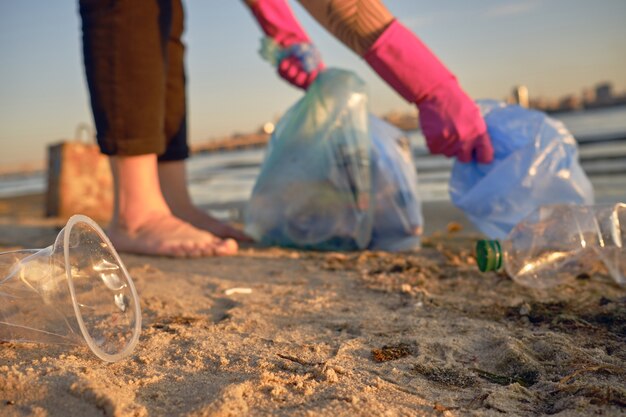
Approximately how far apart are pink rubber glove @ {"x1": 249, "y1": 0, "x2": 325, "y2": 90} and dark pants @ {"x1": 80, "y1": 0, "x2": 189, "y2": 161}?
1.49ft

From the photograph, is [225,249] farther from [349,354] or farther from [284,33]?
[349,354]

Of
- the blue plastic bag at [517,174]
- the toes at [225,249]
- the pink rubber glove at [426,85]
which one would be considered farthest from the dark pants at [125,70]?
the blue plastic bag at [517,174]

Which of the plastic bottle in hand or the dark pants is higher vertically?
the dark pants

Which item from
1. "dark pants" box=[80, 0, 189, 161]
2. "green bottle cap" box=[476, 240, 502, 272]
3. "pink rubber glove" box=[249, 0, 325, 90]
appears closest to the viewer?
"green bottle cap" box=[476, 240, 502, 272]

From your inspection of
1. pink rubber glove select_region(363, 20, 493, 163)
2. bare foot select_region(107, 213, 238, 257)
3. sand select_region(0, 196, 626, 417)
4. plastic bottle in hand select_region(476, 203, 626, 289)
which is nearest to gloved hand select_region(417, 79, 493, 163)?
pink rubber glove select_region(363, 20, 493, 163)

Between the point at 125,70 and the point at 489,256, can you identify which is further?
the point at 125,70

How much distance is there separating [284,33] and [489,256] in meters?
1.35

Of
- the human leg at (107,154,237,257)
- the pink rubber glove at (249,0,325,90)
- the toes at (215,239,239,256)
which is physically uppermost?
the pink rubber glove at (249,0,325,90)

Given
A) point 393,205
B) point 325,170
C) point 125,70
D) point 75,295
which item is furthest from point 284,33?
point 75,295

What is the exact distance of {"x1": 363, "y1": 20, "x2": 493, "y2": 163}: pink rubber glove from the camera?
5.70 feet

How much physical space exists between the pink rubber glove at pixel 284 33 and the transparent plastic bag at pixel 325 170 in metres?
0.14

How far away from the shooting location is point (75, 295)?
979 mm

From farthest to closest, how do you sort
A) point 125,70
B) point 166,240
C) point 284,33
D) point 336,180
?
point 284,33 < point 336,180 < point 166,240 < point 125,70

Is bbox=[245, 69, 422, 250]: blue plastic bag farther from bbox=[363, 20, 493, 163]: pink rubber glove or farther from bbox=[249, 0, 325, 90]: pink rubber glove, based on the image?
bbox=[363, 20, 493, 163]: pink rubber glove
